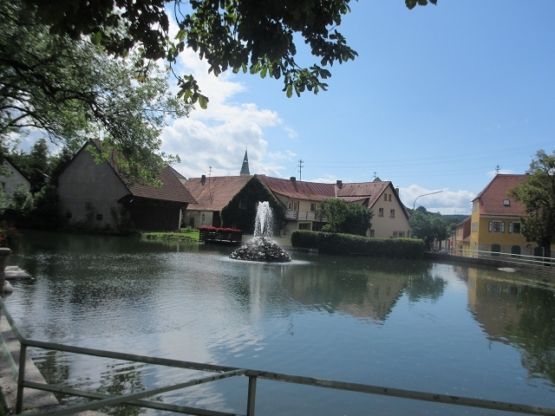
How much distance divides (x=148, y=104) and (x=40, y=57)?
3.44 m

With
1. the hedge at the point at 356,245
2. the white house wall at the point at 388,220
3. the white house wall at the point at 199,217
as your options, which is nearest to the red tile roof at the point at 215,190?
the white house wall at the point at 199,217

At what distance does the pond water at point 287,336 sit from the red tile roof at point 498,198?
37.1m

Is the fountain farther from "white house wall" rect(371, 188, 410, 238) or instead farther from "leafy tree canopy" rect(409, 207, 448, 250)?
"leafy tree canopy" rect(409, 207, 448, 250)

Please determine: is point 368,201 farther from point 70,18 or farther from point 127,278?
point 70,18

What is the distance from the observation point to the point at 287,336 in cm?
933

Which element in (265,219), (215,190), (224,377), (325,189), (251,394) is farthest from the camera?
(325,189)

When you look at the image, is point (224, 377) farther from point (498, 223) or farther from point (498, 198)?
point (498, 198)

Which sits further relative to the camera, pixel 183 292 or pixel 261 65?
pixel 183 292

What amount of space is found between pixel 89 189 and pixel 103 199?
193cm

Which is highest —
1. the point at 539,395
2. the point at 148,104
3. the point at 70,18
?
the point at 148,104

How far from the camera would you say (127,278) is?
51.1 feet

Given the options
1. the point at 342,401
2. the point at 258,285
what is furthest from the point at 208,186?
the point at 342,401

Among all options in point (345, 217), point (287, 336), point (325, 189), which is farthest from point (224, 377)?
point (325, 189)

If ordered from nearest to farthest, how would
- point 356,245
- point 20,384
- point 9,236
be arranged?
point 20,384
point 9,236
point 356,245
